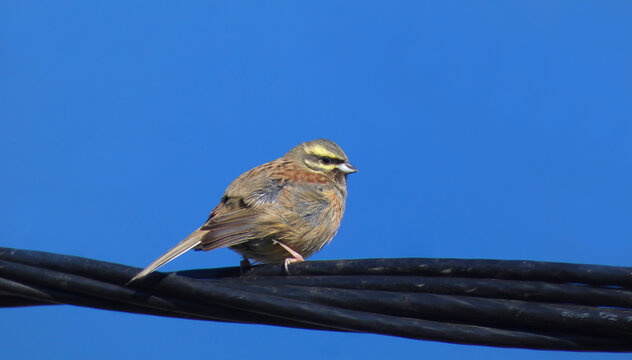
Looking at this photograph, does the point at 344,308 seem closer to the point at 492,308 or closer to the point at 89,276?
the point at 492,308

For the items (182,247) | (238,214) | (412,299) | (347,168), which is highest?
(347,168)

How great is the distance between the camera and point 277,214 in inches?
198

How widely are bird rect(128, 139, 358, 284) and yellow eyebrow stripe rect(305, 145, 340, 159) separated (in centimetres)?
32

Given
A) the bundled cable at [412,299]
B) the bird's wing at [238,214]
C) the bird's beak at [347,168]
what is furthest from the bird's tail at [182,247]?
the bird's beak at [347,168]

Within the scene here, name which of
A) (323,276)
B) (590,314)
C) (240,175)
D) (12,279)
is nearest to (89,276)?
(12,279)

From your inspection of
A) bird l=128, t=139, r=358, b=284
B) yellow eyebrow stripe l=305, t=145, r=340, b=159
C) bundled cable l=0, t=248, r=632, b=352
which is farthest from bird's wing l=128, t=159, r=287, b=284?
bundled cable l=0, t=248, r=632, b=352

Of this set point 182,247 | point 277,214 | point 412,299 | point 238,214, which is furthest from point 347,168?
point 412,299

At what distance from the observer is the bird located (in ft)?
15.8

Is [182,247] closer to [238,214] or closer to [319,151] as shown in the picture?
[238,214]

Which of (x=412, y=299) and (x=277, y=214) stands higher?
(x=277, y=214)

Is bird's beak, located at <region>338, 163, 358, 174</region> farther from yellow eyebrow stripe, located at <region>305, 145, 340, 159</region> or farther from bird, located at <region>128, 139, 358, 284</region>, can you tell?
bird, located at <region>128, 139, 358, 284</region>

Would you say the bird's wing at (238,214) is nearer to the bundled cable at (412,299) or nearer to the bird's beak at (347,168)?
the bird's beak at (347,168)

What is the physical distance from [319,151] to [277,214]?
1.21 m

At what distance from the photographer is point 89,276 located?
9.19ft
